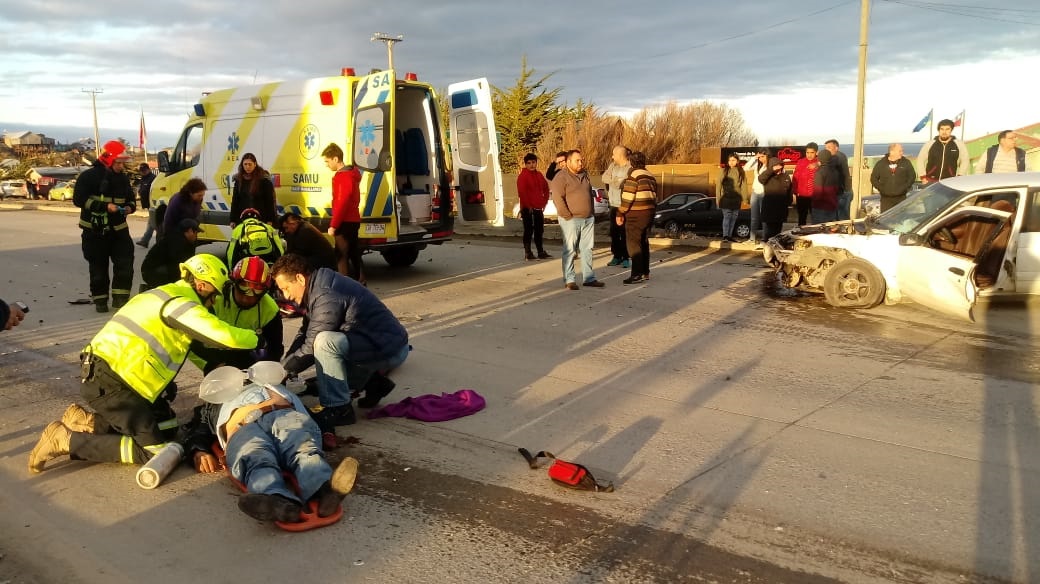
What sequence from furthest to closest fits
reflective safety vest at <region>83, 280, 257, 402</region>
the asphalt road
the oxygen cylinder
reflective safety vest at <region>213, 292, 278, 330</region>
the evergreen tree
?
the evergreen tree → reflective safety vest at <region>213, 292, 278, 330</region> → reflective safety vest at <region>83, 280, 257, 402</region> → the oxygen cylinder → the asphalt road

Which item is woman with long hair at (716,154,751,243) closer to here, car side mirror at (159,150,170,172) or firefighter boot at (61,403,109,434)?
car side mirror at (159,150,170,172)

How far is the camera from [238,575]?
11.3 ft

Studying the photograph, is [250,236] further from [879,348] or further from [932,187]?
[932,187]

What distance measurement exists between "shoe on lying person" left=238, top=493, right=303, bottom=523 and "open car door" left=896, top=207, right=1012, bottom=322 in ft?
22.1

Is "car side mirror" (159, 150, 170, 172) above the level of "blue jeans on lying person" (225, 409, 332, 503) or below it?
above

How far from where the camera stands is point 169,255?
8062mm

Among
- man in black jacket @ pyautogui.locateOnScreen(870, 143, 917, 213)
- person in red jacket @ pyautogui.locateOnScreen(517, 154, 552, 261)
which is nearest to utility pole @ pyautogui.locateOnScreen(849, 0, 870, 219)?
man in black jacket @ pyautogui.locateOnScreen(870, 143, 917, 213)

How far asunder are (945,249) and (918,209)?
0.73 m

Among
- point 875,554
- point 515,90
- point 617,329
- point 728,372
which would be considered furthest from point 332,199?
point 515,90

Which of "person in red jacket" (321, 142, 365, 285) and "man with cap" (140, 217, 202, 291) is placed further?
"person in red jacket" (321, 142, 365, 285)

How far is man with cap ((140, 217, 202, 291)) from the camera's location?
7914 mm

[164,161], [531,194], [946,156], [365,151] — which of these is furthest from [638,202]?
[164,161]

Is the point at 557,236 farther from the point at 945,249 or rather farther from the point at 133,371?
the point at 133,371

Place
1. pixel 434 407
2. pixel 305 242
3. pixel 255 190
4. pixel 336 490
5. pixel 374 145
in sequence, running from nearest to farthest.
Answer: pixel 336 490 < pixel 434 407 < pixel 305 242 < pixel 255 190 < pixel 374 145
